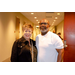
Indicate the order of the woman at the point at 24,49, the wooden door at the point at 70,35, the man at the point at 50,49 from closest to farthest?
1. the woman at the point at 24,49
2. the man at the point at 50,49
3. the wooden door at the point at 70,35

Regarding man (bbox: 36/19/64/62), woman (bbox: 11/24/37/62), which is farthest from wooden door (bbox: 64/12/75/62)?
woman (bbox: 11/24/37/62)

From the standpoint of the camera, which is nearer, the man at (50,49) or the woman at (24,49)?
the woman at (24,49)

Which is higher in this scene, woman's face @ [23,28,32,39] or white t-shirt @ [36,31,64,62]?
woman's face @ [23,28,32,39]

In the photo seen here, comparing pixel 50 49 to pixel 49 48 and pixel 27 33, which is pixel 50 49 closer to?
pixel 49 48

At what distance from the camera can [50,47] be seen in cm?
121

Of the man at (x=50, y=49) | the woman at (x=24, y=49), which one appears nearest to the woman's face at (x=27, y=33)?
the woman at (x=24, y=49)

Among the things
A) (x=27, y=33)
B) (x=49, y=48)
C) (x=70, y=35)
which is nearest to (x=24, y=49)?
(x=27, y=33)

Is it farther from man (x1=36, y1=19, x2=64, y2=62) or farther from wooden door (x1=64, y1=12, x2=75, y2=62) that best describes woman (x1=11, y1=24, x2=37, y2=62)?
wooden door (x1=64, y1=12, x2=75, y2=62)

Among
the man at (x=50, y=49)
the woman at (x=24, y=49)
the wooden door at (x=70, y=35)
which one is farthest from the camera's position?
the wooden door at (x=70, y=35)

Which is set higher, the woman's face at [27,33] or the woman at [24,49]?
the woman's face at [27,33]

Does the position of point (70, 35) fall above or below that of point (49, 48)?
above

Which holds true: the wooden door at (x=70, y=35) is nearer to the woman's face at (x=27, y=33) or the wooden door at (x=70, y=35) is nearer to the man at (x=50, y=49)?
the man at (x=50, y=49)

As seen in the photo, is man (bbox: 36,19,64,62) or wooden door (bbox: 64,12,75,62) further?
wooden door (bbox: 64,12,75,62)
